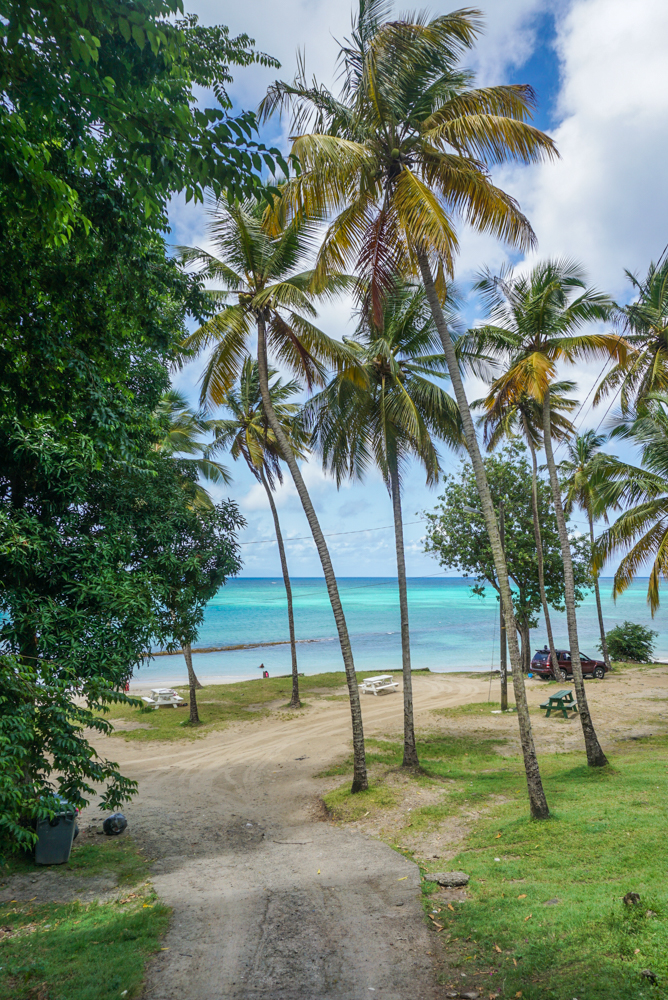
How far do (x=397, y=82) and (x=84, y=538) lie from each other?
339 inches

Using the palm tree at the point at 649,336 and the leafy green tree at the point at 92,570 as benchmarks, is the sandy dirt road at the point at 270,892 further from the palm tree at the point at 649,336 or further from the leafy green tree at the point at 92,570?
the palm tree at the point at 649,336

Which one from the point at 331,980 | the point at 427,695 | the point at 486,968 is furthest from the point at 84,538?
the point at 427,695

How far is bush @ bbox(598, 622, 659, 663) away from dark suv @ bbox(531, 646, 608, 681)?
769 cm

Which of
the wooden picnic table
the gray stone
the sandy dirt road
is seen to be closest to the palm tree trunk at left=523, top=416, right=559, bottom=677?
the wooden picnic table

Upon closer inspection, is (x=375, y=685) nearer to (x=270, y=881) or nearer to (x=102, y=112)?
(x=270, y=881)

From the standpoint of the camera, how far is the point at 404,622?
13.0m

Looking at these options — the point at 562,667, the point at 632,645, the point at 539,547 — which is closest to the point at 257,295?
the point at 539,547

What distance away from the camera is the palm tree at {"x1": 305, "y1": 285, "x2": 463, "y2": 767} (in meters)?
12.7

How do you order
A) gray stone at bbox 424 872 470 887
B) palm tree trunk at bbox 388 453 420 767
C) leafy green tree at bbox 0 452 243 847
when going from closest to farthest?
gray stone at bbox 424 872 470 887 → leafy green tree at bbox 0 452 243 847 → palm tree trunk at bbox 388 453 420 767

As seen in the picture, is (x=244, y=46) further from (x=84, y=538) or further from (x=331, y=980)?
(x=331, y=980)

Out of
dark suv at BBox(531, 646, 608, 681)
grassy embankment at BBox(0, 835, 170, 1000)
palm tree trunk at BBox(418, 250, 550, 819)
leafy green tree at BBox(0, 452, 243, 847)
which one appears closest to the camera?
grassy embankment at BBox(0, 835, 170, 1000)

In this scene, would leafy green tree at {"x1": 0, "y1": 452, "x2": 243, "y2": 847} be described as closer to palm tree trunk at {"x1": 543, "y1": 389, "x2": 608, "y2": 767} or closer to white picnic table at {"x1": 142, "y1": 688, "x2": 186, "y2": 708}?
palm tree trunk at {"x1": 543, "y1": 389, "x2": 608, "y2": 767}

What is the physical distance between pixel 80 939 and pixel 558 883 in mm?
5351

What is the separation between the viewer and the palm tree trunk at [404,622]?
12508 mm
